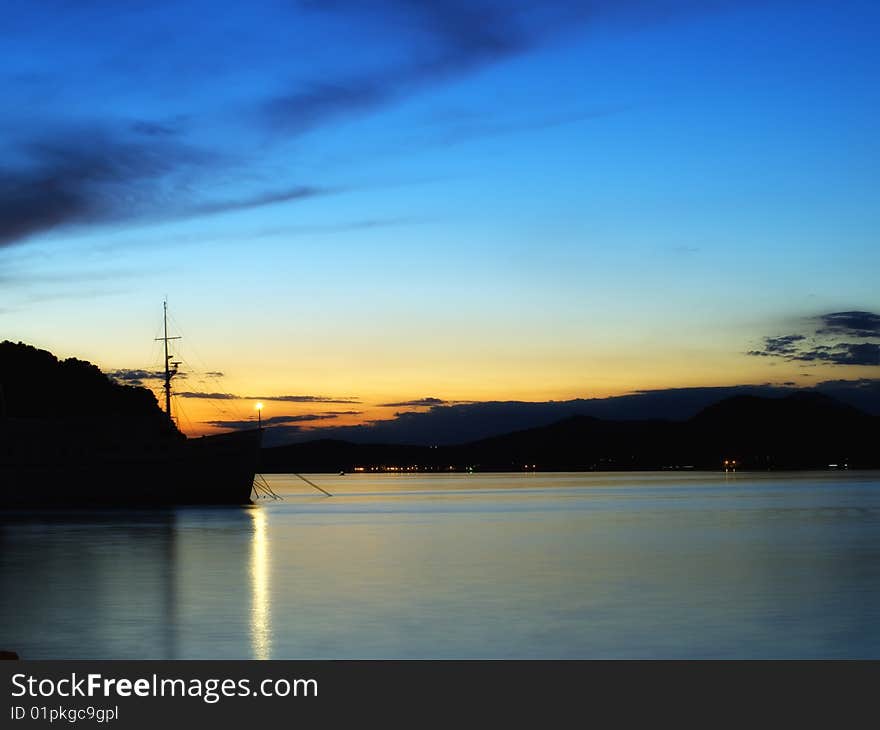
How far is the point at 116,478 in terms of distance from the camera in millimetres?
86500

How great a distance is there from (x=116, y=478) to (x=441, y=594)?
2462 inches

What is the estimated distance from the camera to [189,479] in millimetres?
86562

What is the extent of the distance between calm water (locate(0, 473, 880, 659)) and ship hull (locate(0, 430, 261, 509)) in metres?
28.5

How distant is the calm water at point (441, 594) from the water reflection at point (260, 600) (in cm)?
7

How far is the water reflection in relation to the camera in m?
20.0

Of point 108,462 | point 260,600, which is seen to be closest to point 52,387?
point 108,462

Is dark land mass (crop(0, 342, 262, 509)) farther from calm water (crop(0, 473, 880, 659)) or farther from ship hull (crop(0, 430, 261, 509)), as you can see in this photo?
calm water (crop(0, 473, 880, 659))

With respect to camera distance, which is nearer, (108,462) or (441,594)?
(441,594)

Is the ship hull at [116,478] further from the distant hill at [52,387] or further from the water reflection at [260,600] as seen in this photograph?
the distant hill at [52,387]

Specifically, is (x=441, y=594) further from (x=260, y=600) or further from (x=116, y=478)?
(x=116, y=478)

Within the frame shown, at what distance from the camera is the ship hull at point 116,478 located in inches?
3381
